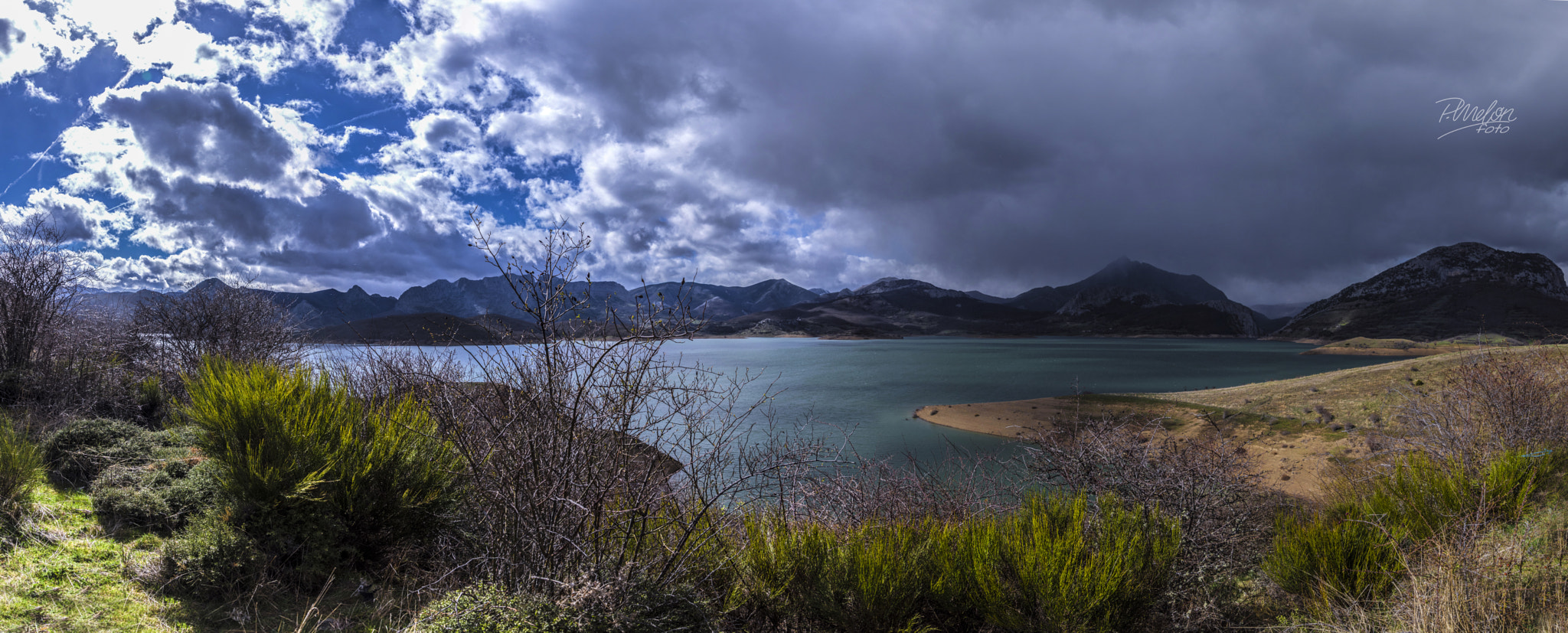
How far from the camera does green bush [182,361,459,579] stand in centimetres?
498

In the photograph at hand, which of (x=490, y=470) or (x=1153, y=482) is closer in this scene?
(x=490, y=470)

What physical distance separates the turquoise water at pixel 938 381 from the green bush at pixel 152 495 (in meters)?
7.43

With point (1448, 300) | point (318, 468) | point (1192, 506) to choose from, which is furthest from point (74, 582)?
point (1448, 300)

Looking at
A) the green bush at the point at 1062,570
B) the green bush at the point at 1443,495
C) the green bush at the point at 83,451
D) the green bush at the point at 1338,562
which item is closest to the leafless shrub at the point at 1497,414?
the green bush at the point at 1443,495

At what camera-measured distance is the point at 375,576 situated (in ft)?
17.3

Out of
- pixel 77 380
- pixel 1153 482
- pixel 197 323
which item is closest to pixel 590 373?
pixel 1153 482

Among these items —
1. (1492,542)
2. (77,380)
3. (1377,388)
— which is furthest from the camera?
(1377,388)

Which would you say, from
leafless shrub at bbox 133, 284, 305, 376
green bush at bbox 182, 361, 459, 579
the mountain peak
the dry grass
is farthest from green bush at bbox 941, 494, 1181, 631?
the mountain peak

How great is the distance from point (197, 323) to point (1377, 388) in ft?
127

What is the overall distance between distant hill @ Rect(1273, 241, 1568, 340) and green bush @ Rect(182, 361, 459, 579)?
6062 inches

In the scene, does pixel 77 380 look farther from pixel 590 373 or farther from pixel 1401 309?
pixel 1401 309

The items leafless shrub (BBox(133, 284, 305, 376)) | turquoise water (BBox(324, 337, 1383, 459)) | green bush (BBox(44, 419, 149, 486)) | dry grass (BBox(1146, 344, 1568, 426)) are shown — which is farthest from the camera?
turquoise water (BBox(324, 337, 1383, 459))

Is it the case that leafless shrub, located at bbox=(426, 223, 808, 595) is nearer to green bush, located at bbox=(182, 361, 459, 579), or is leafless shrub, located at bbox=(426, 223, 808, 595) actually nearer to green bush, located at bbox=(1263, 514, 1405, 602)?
green bush, located at bbox=(182, 361, 459, 579)

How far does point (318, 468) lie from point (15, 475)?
3316 mm
